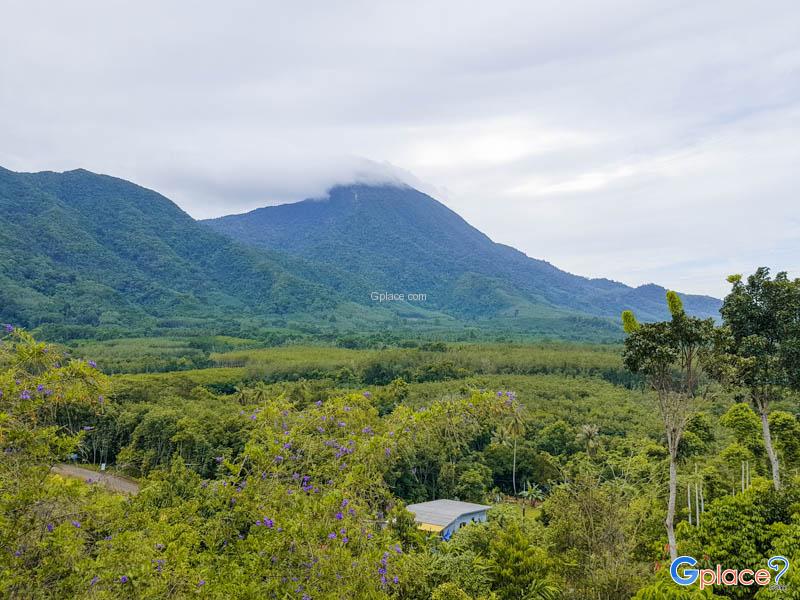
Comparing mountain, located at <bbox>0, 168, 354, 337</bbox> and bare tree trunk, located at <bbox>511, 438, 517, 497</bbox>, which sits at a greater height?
mountain, located at <bbox>0, 168, 354, 337</bbox>

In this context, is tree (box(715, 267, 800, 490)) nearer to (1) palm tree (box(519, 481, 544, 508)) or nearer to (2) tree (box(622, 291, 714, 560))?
(2) tree (box(622, 291, 714, 560))

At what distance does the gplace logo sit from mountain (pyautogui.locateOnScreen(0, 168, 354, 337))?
88582 millimetres

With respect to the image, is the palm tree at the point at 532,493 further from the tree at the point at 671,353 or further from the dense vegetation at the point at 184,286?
the dense vegetation at the point at 184,286

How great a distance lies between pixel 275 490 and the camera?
14.1 ft

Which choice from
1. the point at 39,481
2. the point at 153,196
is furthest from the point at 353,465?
the point at 153,196

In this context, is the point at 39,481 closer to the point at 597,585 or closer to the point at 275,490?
the point at 275,490

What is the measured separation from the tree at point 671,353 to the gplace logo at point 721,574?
3754mm

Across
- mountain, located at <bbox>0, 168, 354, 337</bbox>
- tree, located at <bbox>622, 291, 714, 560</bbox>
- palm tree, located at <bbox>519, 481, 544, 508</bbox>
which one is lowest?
palm tree, located at <bbox>519, 481, 544, 508</bbox>

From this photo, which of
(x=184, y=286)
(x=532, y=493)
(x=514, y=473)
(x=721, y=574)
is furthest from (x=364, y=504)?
(x=184, y=286)

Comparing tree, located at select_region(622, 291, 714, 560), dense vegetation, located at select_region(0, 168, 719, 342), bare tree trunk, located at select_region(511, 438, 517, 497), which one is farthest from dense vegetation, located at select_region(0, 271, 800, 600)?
dense vegetation, located at select_region(0, 168, 719, 342)

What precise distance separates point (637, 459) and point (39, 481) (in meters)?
24.1

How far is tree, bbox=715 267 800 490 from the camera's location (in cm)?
1198

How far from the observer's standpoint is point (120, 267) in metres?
130

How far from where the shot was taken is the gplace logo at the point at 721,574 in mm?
6488
